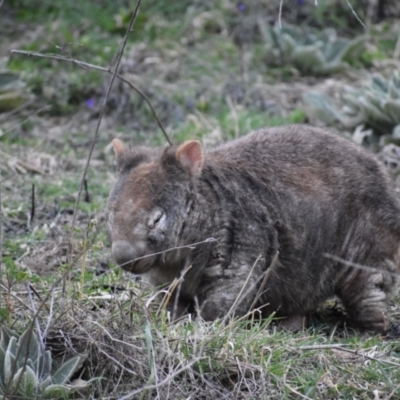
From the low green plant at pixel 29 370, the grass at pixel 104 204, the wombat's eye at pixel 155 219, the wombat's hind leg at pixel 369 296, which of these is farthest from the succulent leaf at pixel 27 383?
the wombat's hind leg at pixel 369 296

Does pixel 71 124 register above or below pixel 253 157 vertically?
below

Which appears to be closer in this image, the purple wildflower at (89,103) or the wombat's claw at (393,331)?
the wombat's claw at (393,331)

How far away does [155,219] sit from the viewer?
16.6ft

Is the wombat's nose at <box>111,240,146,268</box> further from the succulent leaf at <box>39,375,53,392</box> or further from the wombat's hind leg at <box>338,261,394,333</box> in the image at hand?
the wombat's hind leg at <box>338,261,394,333</box>

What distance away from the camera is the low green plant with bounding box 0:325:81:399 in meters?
4.04

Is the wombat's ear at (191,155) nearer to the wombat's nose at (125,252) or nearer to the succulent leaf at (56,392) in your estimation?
the wombat's nose at (125,252)

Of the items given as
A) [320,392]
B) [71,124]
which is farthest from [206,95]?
[320,392]

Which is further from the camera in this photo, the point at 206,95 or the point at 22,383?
the point at 206,95

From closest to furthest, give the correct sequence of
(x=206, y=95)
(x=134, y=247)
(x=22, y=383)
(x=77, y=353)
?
(x=22, y=383)
(x=77, y=353)
(x=134, y=247)
(x=206, y=95)

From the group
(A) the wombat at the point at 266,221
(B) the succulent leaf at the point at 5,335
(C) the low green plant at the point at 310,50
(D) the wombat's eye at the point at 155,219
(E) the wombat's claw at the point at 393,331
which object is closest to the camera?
(B) the succulent leaf at the point at 5,335

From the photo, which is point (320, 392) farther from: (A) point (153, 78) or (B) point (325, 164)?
(A) point (153, 78)

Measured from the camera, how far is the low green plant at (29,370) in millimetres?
4039

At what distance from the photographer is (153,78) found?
10297 mm

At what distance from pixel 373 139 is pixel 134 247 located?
4512 mm
